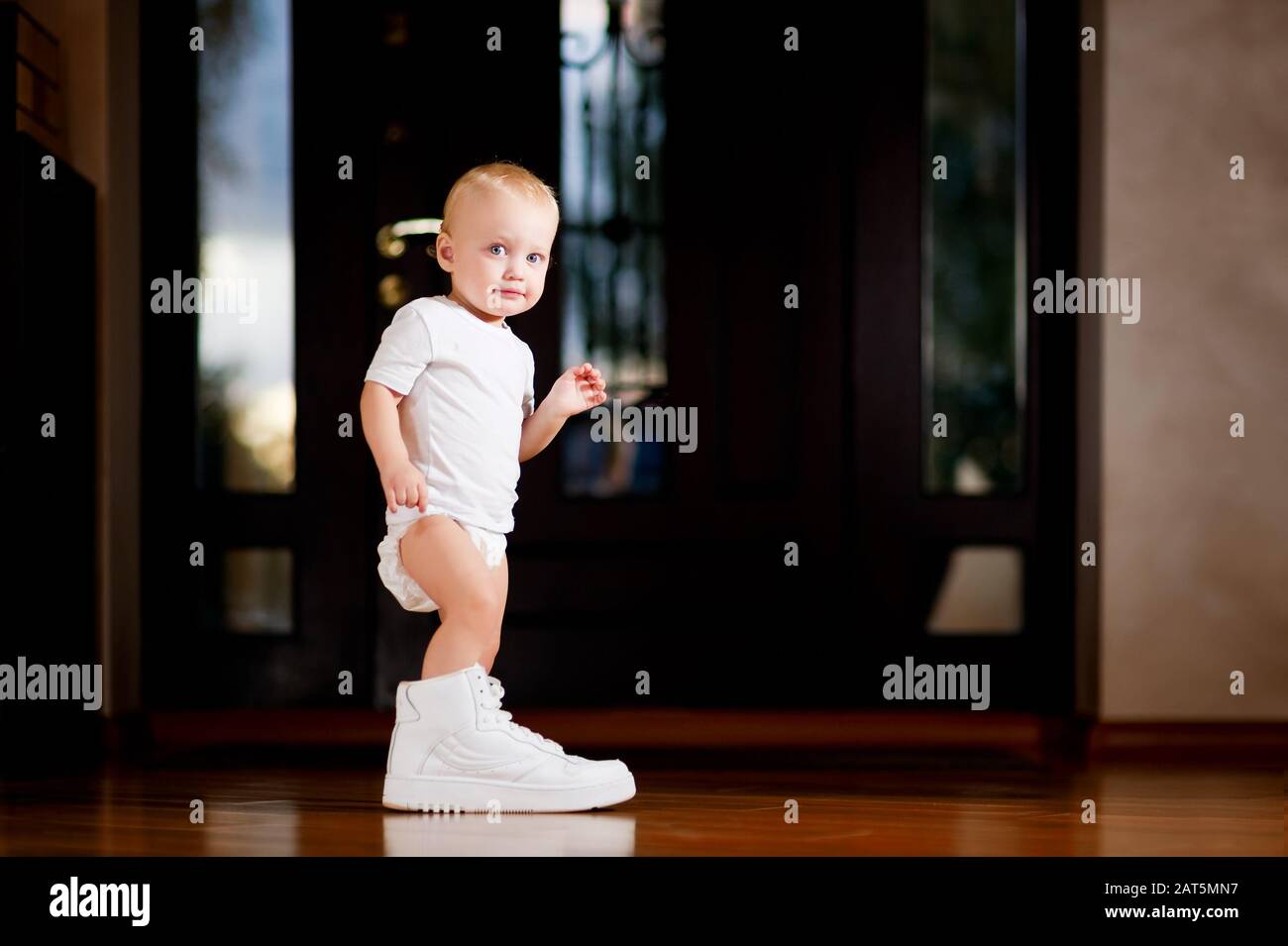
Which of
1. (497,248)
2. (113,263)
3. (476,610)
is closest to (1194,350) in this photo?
(497,248)

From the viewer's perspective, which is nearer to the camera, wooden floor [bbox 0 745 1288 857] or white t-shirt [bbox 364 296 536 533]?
wooden floor [bbox 0 745 1288 857]

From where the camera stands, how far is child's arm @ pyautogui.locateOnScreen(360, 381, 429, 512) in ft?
5.83

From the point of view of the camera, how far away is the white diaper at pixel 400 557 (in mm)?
1885

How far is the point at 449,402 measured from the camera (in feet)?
6.15

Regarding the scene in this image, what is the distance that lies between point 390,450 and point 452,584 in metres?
0.23

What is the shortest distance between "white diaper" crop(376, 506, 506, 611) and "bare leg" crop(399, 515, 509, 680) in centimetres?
2

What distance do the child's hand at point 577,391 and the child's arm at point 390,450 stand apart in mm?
262

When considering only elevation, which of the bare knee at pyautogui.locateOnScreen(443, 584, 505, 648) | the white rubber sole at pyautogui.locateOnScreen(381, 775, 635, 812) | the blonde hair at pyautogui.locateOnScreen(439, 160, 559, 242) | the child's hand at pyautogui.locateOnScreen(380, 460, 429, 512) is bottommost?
the white rubber sole at pyautogui.locateOnScreen(381, 775, 635, 812)

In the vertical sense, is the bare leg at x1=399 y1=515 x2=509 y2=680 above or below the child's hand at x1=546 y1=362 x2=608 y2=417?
below

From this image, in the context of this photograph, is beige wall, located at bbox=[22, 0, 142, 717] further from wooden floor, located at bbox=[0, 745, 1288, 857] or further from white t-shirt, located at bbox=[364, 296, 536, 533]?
white t-shirt, located at bbox=[364, 296, 536, 533]

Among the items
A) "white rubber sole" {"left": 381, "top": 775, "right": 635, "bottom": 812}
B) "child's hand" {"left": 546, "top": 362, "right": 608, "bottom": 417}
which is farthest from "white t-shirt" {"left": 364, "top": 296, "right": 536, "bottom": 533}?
"white rubber sole" {"left": 381, "top": 775, "right": 635, "bottom": 812}

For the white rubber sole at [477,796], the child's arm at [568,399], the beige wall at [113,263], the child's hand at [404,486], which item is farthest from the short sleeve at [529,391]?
the beige wall at [113,263]

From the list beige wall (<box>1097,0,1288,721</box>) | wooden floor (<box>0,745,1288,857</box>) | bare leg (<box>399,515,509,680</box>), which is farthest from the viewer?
beige wall (<box>1097,0,1288,721</box>)

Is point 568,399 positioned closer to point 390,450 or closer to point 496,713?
point 390,450
